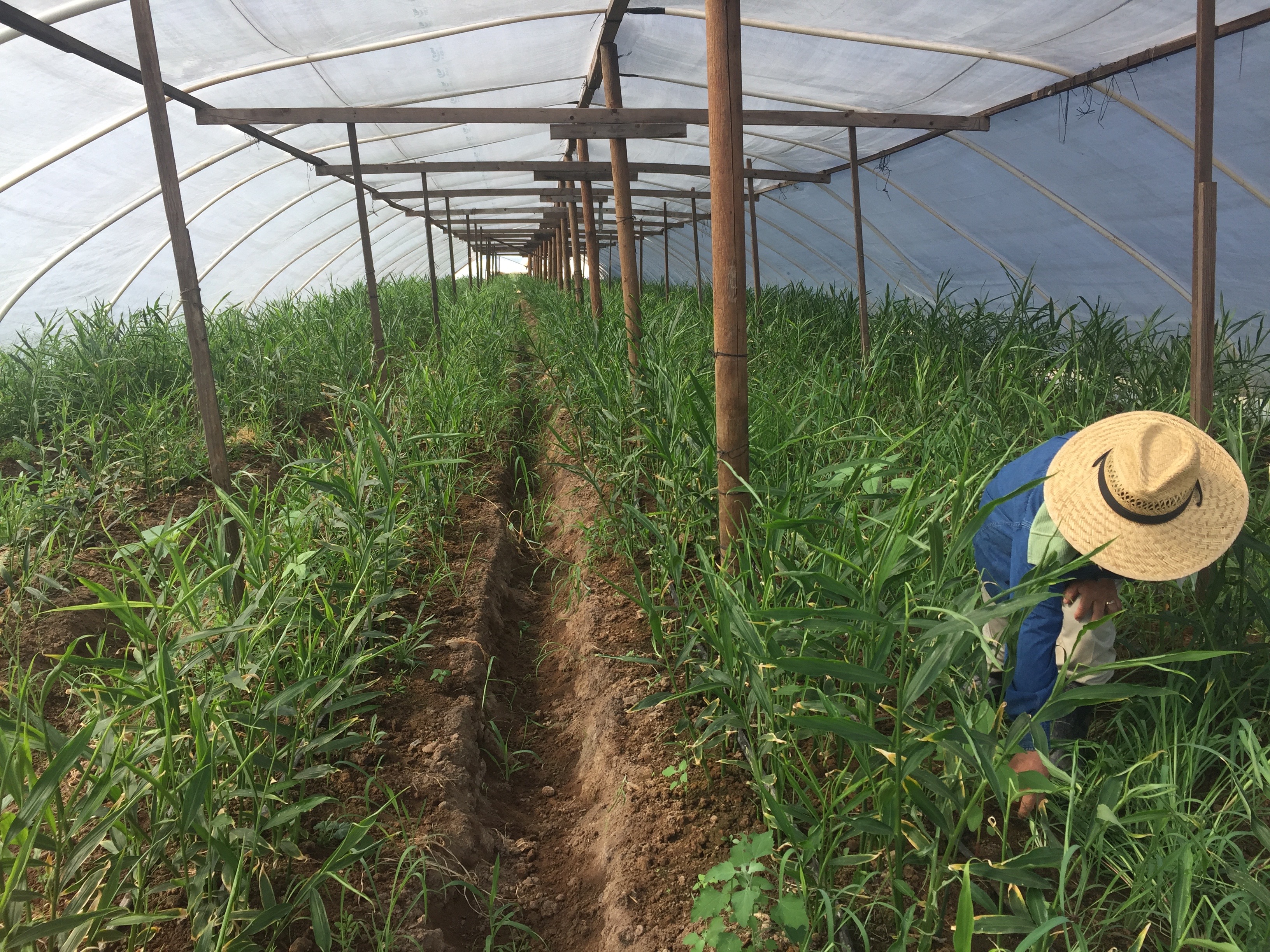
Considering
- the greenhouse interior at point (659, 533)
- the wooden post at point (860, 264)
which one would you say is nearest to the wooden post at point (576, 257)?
the greenhouse interior at point (659, 533)

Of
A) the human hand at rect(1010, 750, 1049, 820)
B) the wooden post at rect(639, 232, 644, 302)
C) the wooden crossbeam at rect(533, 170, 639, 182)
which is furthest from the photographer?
the wooden post at rect(639, 232, 644, 302)

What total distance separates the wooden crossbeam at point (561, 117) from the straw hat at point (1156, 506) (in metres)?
3.42

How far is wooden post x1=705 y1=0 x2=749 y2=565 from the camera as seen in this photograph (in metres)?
1.88

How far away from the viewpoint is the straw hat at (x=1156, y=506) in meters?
1.34

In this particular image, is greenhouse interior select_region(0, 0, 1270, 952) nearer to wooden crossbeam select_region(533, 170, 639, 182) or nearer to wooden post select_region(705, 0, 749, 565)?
wooden post select_region(705, 0, 749, 565)

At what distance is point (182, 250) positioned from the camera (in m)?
2.62

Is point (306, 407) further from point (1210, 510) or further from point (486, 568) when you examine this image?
point (1210, 510)

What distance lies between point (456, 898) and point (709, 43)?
213 cm

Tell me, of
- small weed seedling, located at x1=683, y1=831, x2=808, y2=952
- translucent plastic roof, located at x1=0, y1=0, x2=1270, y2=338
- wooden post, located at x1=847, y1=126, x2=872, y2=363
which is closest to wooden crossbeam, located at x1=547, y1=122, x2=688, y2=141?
translucent plastic roof, located at x1=0, y1=0, x2=1270, y2=338

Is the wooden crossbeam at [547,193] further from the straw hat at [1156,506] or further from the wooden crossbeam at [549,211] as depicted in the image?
the straw hat at [1156,506]

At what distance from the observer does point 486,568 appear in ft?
9.59

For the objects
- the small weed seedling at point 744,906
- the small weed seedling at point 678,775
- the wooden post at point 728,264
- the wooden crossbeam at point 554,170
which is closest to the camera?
the small weed seedling at point 744,906

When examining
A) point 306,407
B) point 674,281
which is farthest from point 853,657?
point 674,281

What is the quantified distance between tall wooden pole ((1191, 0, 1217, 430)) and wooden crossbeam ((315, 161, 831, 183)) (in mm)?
4619
